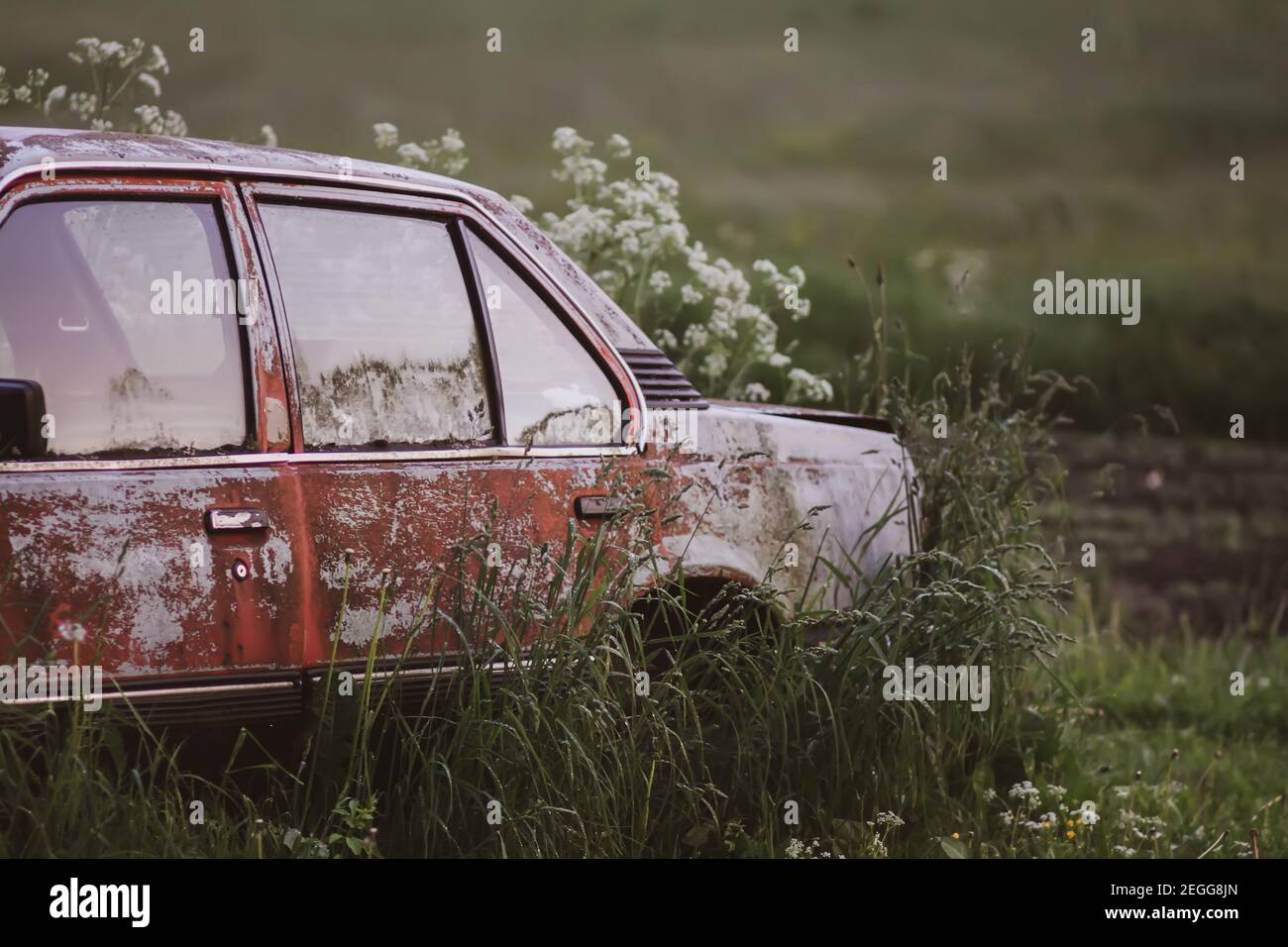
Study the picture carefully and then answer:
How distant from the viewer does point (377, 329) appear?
3971 millimetres

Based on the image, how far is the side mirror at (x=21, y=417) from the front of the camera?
3266 millimetres

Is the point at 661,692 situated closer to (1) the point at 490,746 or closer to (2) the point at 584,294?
(1) the point at 490,746

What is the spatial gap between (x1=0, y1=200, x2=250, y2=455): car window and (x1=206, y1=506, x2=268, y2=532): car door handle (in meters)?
0.16

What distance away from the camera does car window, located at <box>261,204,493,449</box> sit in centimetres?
385

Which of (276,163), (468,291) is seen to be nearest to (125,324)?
(276,163)

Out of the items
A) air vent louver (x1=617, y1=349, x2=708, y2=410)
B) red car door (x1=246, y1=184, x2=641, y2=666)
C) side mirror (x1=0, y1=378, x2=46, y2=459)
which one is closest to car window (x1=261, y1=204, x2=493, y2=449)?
red car door (x1=246, y1=184, x2=641, y2=666)

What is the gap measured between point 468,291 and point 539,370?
274 mm

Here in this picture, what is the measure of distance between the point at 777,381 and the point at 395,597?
17.4 ft

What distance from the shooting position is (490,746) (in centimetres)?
387

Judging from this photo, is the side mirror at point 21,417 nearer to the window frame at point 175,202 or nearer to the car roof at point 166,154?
the window frame at point 175,202

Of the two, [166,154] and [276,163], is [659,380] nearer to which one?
[276,163]

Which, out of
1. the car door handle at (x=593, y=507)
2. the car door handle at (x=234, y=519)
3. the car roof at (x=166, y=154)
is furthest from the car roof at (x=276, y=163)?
the car door handle at (x=234, y=519)

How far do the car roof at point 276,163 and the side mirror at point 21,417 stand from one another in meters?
0.46
